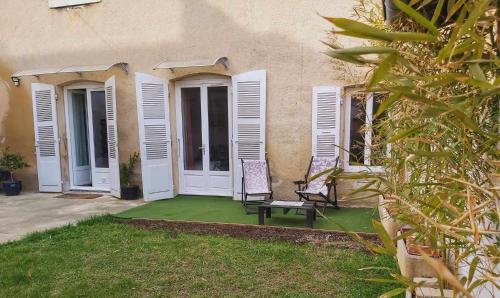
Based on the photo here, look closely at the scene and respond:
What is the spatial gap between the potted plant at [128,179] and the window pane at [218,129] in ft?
5.46

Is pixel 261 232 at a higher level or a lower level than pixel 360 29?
lower

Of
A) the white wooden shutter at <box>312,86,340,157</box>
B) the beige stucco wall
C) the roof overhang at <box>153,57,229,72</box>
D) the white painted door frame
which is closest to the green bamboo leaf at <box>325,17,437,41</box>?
the beige stucco wall

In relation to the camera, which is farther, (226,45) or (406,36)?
(226,45)

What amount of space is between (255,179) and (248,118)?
47.9 inches

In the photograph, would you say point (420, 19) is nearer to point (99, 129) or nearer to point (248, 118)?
point (248, 118)

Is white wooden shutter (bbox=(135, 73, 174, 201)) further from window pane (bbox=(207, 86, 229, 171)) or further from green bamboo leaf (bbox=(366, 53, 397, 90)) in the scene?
green bamboo leaf (bbox=(366, 53, 397, 90))

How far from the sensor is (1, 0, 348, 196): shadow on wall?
21.5 ft

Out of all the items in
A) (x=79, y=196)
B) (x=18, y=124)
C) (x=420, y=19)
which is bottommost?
(x=79, y=196)

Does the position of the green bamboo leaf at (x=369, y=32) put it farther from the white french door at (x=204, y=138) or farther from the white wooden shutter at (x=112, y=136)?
the white wooden shutter at (x=112, y=136)

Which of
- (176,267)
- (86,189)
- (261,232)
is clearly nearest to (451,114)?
(176,267)

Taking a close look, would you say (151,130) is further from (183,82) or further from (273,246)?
(273,246)

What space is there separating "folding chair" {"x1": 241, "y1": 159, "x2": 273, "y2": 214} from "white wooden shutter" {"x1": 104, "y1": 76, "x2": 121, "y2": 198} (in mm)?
2726

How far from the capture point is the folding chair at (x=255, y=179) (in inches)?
253

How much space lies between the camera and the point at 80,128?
27.8 feet
